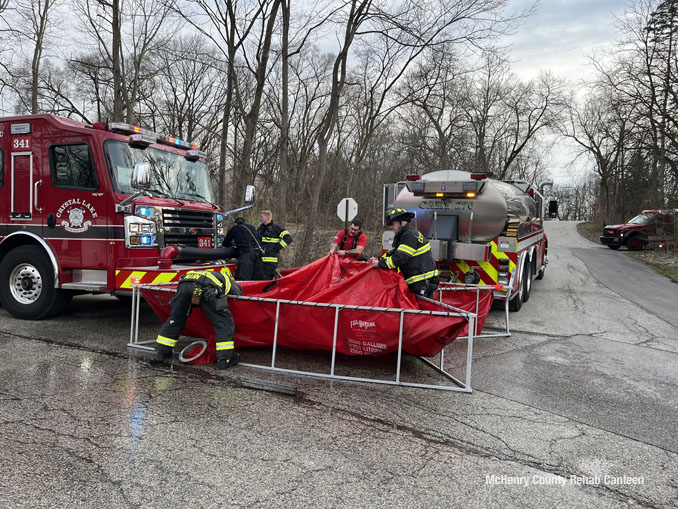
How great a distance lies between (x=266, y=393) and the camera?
4645mm

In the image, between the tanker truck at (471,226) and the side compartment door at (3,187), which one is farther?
the tanker truck at (471,226)

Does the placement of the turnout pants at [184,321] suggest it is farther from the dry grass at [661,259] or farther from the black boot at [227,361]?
the dry grass at [661,259]

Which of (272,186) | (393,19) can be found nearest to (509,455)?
(393,19)

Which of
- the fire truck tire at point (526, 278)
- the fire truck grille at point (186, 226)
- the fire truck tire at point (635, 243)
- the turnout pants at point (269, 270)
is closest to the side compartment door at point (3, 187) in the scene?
the fire truck grille at point (186, 226)

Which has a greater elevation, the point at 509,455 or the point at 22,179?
the point at 22,179

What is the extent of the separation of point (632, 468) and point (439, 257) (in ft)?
18.5

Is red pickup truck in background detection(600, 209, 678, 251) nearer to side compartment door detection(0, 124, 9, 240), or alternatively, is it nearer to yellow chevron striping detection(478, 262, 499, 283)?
yellow chevron striping detection(478, 262, 499, 283)

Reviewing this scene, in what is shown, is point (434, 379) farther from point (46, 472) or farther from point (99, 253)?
point (99, 253)

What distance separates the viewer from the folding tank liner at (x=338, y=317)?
16.5 ft

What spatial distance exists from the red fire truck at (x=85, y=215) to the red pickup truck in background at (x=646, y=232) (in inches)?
826

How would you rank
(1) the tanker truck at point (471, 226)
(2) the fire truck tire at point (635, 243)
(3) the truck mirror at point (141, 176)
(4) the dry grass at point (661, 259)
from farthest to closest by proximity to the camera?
(2) the fire truck tire at point (635, 243) < (4) the dry grass at point (661, 259) < (1) the tanker truck at point (471, 226) < (3) the truck mirror at point (141, 176)

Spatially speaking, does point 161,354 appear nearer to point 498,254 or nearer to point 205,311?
point 205,311

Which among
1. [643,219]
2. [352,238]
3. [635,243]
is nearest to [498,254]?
[352,238]

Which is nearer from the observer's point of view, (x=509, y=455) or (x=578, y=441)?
(x=509, y=455)
